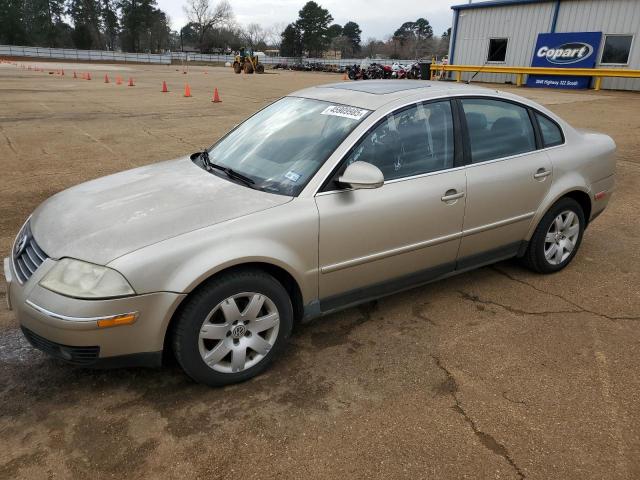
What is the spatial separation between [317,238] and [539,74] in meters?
23.5

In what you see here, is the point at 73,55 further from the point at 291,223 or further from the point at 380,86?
the point at 291,223

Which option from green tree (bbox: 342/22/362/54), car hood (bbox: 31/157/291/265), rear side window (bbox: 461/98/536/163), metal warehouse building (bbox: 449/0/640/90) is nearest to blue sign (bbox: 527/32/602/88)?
metal warehouse building (bbox: 449/0/640/90)

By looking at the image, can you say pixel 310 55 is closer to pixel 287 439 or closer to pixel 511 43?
pixel 511 43

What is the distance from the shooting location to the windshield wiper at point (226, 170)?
3.20 m

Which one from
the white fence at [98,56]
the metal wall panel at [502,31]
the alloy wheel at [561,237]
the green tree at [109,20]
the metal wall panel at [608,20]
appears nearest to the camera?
the alloy wheel at [561,237]

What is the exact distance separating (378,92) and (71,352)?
2.54 metres

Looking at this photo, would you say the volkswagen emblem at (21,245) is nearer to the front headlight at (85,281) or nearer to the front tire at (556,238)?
the front headlight at (85,281)

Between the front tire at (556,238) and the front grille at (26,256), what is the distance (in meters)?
3.54

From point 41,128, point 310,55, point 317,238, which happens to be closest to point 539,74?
point 41,128

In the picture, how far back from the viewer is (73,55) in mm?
61125

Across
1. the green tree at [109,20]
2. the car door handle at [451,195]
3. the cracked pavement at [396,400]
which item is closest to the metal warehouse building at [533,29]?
the cracked pavement at [396,400]

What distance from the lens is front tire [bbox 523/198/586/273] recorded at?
13.5 ft

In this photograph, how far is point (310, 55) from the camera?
85.4 meters

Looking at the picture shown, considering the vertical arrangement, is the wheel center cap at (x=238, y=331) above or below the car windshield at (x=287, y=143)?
below
